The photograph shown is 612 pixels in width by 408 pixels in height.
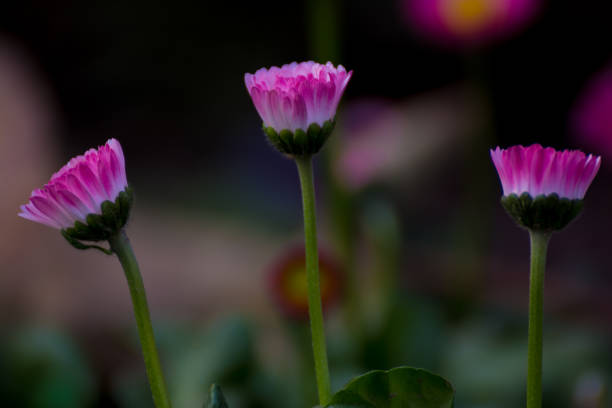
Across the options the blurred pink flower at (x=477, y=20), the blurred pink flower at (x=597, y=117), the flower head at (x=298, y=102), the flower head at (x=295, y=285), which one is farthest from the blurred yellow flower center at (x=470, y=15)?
the flower head at (x=298, y=102)

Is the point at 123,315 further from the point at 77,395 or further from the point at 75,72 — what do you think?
the point at 75,72

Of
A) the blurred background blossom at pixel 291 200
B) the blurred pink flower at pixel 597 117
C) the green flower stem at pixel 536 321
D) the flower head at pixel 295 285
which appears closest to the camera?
the green flower stem at pixel 536 321

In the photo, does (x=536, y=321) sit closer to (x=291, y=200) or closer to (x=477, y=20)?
(x=477, y=20)

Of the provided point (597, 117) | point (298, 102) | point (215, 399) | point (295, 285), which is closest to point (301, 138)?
point (298, 102)

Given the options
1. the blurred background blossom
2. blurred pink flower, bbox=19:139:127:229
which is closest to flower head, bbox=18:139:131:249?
blurred pink flower, bbox=19:139:127:229

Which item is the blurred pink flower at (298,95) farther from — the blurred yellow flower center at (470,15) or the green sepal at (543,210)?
the blurred yellow flower center at (470,15)

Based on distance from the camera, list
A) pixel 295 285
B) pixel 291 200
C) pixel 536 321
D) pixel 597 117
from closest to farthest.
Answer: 1. pixel 536 321
2. pixel 295 285
3. pixel 597 117
4. pixel 291 200
